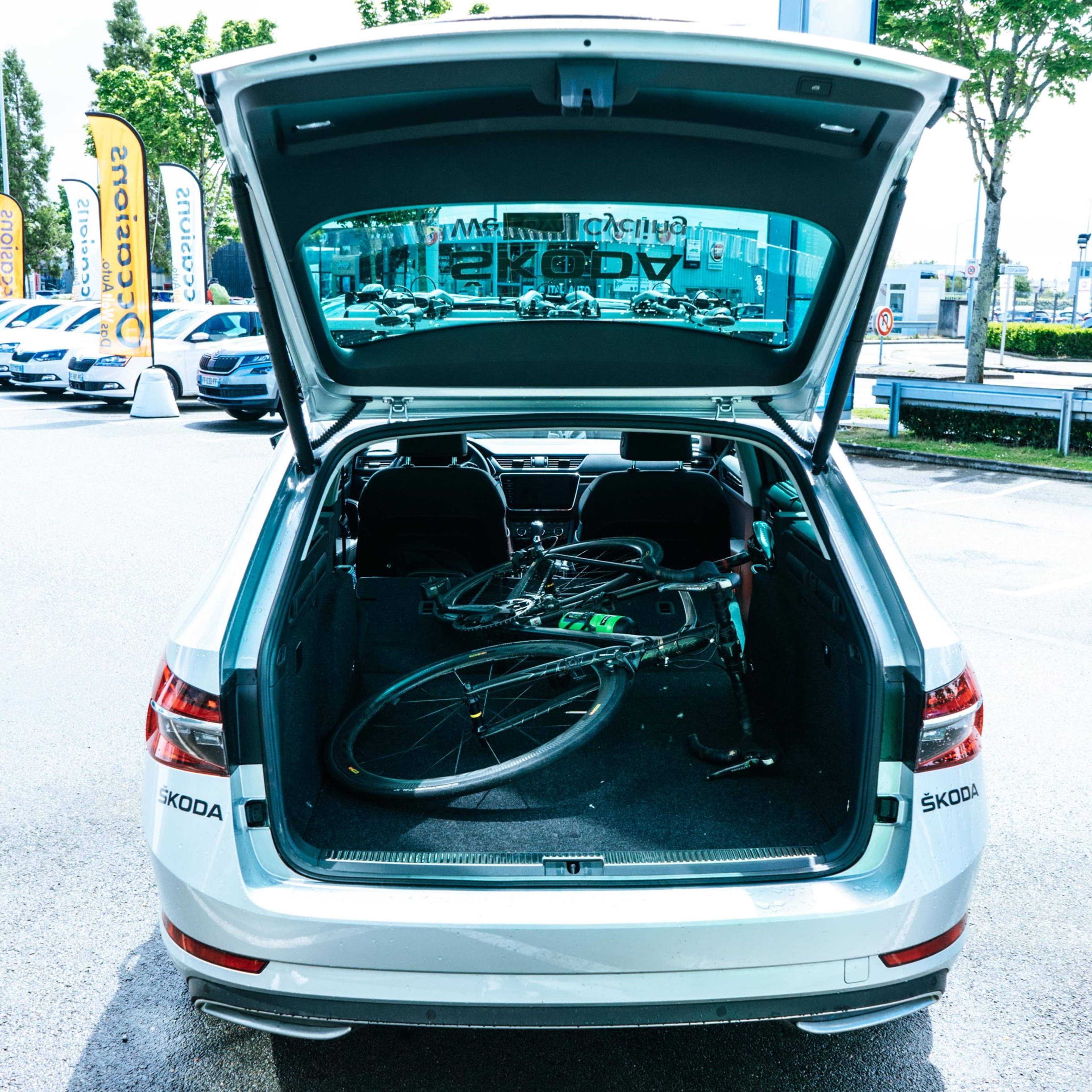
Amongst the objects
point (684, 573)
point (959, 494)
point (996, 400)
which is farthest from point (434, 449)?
point (996, 400)

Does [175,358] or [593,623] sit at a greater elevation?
[593,623]

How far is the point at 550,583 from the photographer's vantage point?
182 inches

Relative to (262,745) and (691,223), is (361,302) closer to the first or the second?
(691,223)

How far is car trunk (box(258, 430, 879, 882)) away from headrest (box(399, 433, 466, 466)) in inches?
37.7

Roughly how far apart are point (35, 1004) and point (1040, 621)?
228 inches

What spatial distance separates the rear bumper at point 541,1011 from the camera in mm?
2178

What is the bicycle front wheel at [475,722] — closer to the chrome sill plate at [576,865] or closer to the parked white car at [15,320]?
the chrome sill plate at [576,865]

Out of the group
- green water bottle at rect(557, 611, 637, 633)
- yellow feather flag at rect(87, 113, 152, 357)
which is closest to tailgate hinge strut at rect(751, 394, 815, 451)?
green water bottle at rect(557, 611, 637, 633)

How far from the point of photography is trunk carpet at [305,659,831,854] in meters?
2.87

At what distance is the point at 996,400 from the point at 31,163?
7474 centimetres

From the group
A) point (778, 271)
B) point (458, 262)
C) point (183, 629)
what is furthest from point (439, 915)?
point (778, 271)

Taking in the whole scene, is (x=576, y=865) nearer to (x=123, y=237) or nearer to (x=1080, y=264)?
(x=123, y=237)

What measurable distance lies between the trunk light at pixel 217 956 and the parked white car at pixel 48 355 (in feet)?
62.3

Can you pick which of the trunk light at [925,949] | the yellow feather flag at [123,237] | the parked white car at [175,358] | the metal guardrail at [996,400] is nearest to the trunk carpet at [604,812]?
the trunk light at [925,949]
